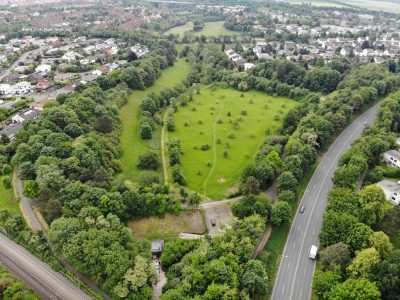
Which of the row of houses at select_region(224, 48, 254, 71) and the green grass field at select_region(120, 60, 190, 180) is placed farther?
the row of houses at select_region(224, 48, 254, 71)

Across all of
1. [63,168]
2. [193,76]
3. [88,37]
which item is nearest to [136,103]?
[193,76]

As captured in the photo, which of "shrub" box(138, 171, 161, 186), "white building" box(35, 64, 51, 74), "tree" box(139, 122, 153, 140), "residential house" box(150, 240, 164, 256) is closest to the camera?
"residential house" box(150, 240, 164, 256)

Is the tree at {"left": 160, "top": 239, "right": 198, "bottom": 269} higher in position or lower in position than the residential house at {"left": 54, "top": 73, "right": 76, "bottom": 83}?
lower

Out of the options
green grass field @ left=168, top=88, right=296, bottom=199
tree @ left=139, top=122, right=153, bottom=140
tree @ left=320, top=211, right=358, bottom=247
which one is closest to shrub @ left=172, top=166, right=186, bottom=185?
green grass field @ left=168, top=88, right=296, bottom=199

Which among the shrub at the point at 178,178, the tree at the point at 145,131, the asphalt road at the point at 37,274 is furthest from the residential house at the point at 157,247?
the tree at the point at 145,131

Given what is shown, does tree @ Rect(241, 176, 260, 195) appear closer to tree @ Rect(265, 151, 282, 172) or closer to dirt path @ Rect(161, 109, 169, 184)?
tree @ Rect(265, 151, 282, 172)
